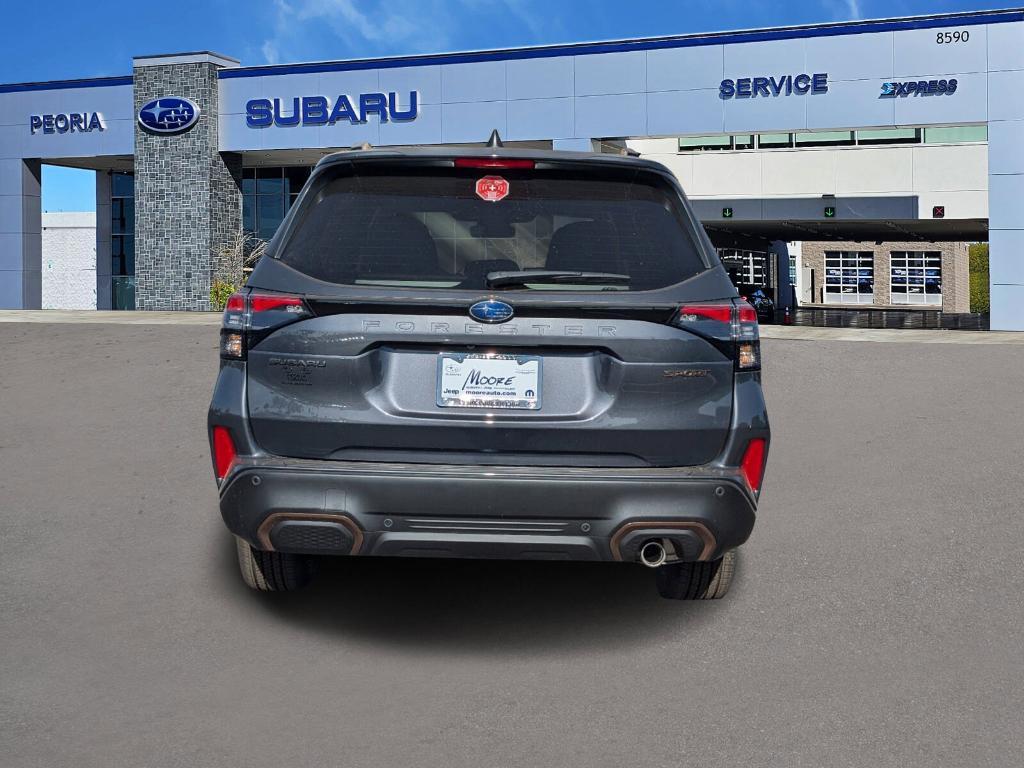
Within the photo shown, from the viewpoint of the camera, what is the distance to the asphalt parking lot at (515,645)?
363cm

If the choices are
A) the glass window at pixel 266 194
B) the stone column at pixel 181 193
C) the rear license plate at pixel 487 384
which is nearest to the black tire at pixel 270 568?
the rear license plate at pixel 487 384

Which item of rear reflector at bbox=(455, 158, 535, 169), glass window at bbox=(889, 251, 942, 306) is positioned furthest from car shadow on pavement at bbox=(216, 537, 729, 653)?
glass window at bbox=(889, 251, 942, 306)

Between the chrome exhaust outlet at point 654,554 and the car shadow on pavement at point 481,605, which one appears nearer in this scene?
the chrome exhaust outlet at point 654,554

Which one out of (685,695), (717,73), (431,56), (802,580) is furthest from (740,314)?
(431,56)

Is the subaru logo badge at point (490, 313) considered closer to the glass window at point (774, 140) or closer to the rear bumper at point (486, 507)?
the rear bumper at point (486, 507)

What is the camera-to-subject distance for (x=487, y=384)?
13.5ft

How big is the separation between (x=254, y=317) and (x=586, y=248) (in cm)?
123

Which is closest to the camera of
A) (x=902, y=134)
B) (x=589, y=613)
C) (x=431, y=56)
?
(x=589, y=613)

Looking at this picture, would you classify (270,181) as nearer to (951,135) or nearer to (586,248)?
(951,135)

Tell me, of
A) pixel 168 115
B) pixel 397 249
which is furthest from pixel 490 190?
pixel 168 115

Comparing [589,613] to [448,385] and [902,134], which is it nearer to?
[448,385]

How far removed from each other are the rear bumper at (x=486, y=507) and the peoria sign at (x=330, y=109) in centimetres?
2387

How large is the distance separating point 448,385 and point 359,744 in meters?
1.24

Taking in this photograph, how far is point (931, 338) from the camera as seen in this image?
19500 millimetres
